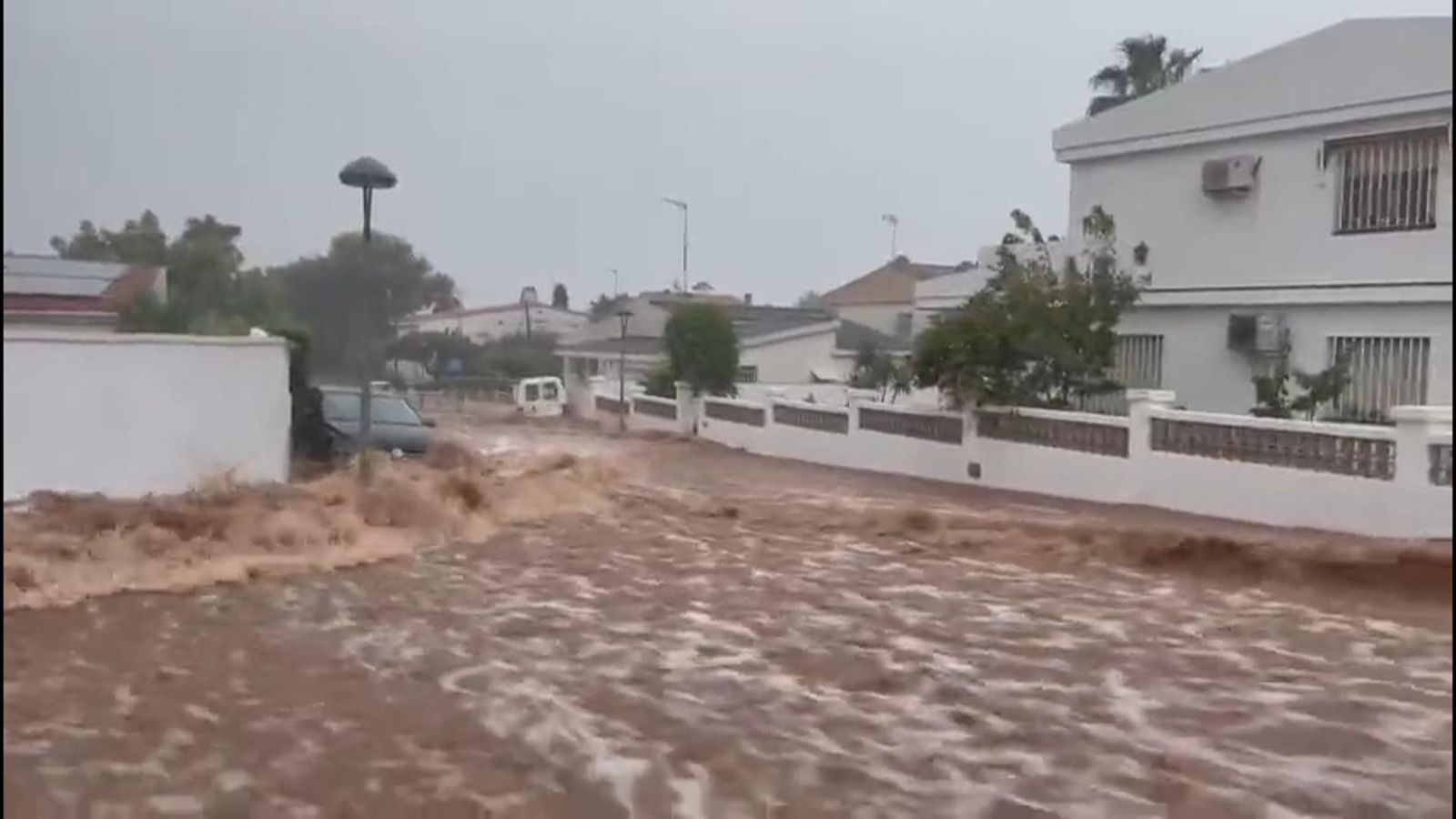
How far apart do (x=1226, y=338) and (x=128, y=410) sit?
5.14 m

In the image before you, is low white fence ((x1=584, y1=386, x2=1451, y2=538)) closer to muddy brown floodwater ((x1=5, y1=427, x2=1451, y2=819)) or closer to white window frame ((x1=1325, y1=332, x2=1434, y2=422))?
white window frame ((x1=1325, y1=332, x2=1434, y2=422))

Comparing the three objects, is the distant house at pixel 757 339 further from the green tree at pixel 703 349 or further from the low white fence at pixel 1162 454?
the low white fence at pixel 1162 454

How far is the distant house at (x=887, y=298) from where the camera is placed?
13.5 meters

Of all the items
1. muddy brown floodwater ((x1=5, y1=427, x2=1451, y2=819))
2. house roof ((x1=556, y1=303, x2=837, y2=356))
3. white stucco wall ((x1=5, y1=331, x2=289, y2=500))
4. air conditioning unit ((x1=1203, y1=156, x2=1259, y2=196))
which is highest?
air conditioning unit ((x1=1203, y1=156, x2=1259, y2=196))

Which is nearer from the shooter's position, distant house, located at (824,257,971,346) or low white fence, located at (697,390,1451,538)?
low white fence, located at (697,390,1451,538)

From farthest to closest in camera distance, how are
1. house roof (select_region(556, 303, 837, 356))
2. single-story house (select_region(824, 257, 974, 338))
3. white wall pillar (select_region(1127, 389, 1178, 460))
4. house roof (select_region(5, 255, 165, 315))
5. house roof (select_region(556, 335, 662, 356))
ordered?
house roof (select_region(556, 335, 662, 356)) → house roof (select_region(556, 303, 837, 356)) → single-story house (select_region(824, 257, 974, 338)) → white wall pillar (select_region(1127, 389, 1178, 460)) → house roof (select_region(5, 255, 165, 315))

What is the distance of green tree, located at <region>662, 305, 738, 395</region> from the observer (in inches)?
675

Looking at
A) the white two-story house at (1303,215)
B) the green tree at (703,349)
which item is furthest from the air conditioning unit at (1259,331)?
the green tree at (703,349)

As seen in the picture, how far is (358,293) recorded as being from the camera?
5.14 metres

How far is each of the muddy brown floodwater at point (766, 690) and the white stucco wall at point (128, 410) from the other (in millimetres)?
294

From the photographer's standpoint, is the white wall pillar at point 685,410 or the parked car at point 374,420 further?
the white wall pillar at point 685,410

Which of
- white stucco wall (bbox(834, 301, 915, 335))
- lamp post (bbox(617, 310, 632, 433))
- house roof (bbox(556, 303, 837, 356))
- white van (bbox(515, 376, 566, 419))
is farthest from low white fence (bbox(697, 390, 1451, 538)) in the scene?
lamp post (bbox(617, 310, 632, 433))

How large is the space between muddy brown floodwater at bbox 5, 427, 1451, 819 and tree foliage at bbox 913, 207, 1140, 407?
3354 millimetres

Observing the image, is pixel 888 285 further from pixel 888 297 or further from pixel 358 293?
pixel 358 293
